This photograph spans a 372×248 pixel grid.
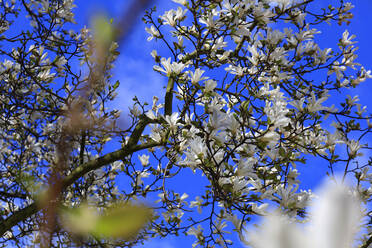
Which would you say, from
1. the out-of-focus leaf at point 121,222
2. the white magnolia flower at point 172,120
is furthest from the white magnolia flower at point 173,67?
the out-of-focus leaf at point 121,222

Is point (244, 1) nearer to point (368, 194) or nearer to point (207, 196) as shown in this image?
point (207, 196)

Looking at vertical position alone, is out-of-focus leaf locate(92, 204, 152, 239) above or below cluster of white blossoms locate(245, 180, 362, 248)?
above

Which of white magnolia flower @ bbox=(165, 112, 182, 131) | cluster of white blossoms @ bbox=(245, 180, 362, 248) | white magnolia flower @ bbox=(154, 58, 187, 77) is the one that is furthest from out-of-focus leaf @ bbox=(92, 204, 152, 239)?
white magnolia flower @ bbox=(154, 58, 187, 77)

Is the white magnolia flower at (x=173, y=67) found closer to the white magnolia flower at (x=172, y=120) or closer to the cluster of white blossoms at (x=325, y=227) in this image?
the white magnolia flower at (x=172, y=120)

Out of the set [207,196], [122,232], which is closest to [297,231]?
[122,232]

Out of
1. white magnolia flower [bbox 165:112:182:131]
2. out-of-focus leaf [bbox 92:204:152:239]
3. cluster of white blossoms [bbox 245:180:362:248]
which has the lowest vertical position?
cluster of white blossoms [bbox 245:180:362:248]

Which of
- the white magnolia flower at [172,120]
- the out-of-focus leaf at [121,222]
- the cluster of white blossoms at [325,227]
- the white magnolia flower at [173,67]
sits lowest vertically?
the cluster of white blossoms at [325,227]

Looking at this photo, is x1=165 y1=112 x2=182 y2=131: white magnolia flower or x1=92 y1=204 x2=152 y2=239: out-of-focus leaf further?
x1=165 y1=112 x2=182 y2=131: white magnolia flower

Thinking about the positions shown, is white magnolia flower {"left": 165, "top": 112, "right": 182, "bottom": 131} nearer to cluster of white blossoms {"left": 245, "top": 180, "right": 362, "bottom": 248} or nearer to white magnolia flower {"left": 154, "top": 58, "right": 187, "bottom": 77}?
Answer: white magnolia flower {"left": 154, "top": 58, "right": 187, "bottom": 77}

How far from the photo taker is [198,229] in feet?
11.8

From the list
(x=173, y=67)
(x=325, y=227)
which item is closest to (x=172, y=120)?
(x=173, y=67)

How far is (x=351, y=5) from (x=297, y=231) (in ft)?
14.3

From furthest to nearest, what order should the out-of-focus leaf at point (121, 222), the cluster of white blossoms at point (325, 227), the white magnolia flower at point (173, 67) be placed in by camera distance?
the white magnolia flower at point (173, 67)
the out-of-focus leaf at point (121, 222)
the cluster of white blossoms at point (325, 227)

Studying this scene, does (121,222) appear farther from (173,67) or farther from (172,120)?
(173,67)
